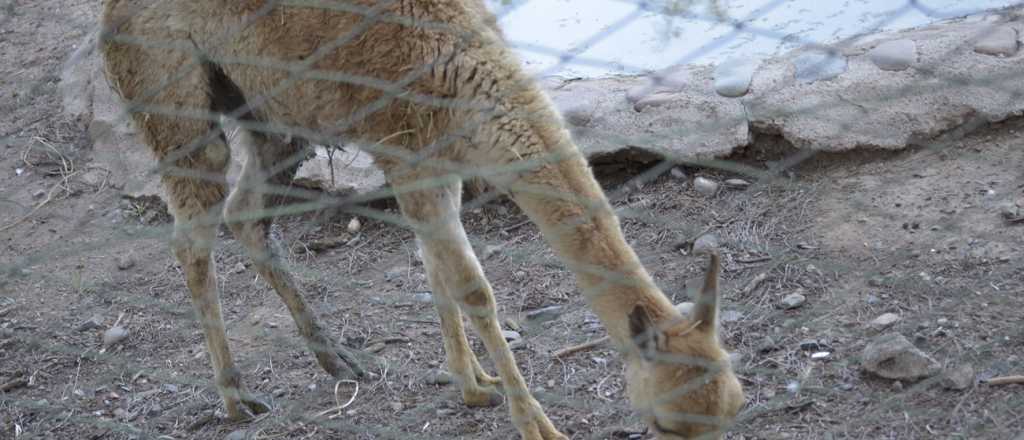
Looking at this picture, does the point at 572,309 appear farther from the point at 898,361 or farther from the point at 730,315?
the point at 898,361

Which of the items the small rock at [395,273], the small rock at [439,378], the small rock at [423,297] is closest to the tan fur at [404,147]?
the small rock at [439,378]

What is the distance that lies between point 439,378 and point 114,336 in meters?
1.63

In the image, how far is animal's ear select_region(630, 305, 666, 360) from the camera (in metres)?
3.10

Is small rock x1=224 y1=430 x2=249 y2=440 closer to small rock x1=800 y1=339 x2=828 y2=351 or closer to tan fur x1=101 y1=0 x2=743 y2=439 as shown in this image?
tan fur x1=101 y1=0 x2=743 y2=439

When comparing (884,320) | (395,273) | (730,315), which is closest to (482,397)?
(730,315)

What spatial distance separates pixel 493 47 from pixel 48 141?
3992 millimetres

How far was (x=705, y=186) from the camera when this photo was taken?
5.29 meters

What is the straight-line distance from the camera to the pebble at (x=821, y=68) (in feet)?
17.1

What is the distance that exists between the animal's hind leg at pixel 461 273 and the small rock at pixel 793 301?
1.11m

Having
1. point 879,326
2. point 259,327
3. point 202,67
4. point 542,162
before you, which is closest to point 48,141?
point 259,327

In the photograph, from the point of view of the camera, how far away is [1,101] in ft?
23.2

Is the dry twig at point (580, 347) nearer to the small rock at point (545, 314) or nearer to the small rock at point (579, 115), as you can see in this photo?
the small rock at point (545, 314)

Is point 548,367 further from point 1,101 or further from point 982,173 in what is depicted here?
point 1,101

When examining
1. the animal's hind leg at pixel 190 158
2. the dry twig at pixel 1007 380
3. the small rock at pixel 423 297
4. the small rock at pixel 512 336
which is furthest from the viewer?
the small rock at pixel 423 297
